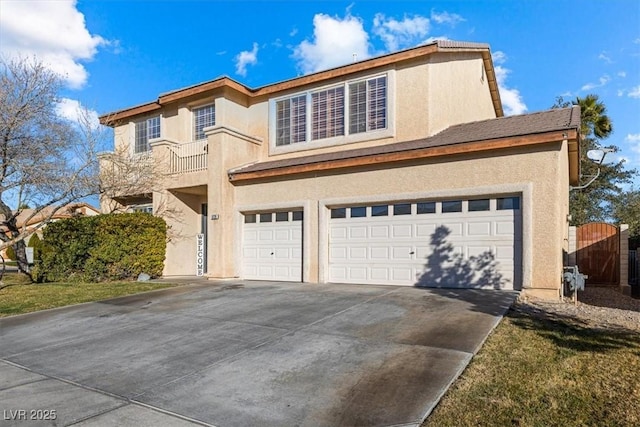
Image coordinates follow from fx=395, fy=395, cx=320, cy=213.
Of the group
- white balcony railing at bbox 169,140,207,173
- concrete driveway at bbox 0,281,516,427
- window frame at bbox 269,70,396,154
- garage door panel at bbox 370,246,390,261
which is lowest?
concrete driveway at bbox 0,281,516,427

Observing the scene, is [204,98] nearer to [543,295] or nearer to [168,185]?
[168,185]

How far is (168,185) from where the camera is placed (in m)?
14.9

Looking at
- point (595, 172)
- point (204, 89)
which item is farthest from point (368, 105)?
point (595, 172)

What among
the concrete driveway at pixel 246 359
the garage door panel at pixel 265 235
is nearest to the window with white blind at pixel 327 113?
the garage door panel at pixel 265 235

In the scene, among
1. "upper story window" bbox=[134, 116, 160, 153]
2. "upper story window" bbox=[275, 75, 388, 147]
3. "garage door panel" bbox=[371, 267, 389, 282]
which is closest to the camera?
"garage door panel" bbox=[371, 267, 389, 282]

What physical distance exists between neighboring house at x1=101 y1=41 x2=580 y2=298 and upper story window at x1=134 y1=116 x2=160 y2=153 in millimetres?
80

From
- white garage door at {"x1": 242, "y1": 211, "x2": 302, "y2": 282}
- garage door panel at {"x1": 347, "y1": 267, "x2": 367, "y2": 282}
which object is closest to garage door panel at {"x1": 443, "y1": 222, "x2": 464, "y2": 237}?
garage door panel at {"x1": 347, "y1": 267, "x2": 367, "y2": 282}

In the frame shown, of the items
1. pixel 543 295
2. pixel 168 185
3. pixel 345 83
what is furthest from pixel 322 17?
pixel 543 295

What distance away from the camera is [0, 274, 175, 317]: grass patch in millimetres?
9445

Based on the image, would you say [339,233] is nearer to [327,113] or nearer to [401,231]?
[401,231]

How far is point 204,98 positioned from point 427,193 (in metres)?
9.43

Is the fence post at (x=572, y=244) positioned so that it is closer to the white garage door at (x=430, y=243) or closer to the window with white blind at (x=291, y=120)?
the white garage door at (x=430, y=243)

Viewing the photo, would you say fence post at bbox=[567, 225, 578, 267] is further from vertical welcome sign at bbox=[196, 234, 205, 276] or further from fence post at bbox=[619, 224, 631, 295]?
vertical welcome sign at bbox=[196, 234, 205, 276]

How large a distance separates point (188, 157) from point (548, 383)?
1342 cm
